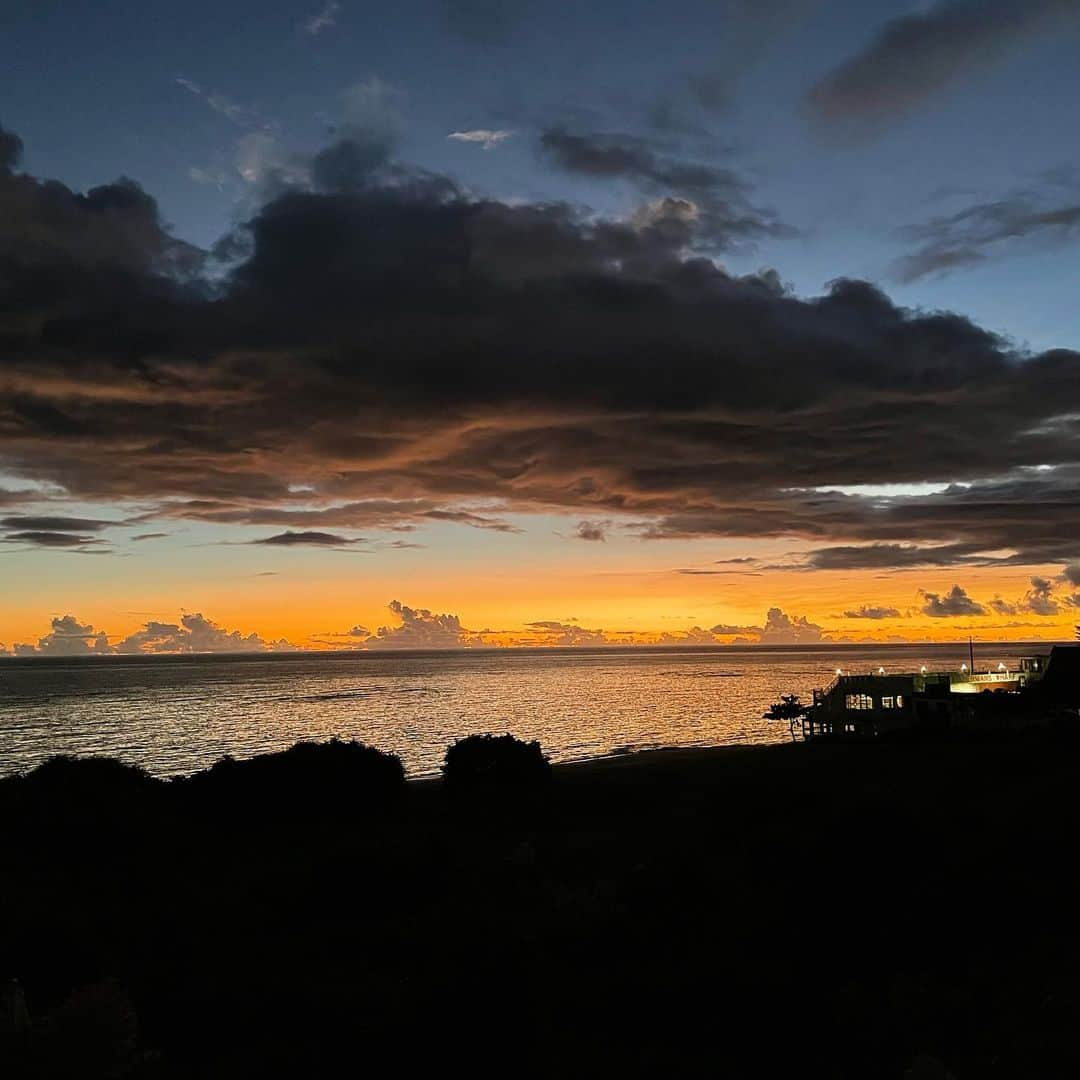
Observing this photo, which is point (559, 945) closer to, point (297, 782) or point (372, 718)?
point (297, 782)

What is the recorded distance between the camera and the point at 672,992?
12359 millimetres

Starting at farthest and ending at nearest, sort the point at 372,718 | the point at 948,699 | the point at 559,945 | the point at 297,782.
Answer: the point at 372,718
the point at 948,699
the point at 297,782
the point at 559,945

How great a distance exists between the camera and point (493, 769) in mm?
32406

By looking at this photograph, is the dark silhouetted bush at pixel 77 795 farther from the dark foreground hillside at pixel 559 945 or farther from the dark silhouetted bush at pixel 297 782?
the dark silhouetted bush at pixel 297 782

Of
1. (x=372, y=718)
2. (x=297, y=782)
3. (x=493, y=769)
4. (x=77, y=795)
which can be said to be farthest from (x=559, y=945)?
(x=372, y=718)

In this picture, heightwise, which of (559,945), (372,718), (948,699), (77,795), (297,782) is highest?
(77,795)

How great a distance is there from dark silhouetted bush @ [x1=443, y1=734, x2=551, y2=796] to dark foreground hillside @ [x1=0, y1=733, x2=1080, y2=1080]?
7.47 meters

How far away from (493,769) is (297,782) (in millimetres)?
7018

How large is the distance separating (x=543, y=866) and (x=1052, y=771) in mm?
19778

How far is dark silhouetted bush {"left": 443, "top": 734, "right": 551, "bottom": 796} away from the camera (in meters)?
31.9

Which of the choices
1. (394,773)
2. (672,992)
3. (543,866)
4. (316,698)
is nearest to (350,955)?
(672,992)

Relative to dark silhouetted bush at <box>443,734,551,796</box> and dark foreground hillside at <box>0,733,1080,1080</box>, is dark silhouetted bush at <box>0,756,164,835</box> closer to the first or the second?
dark foreground hillside at <box>0,733,1080,1080</box>

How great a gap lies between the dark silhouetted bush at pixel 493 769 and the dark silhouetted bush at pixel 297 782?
2683 millimetres

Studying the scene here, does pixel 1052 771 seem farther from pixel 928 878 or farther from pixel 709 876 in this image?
pixel 709 876
